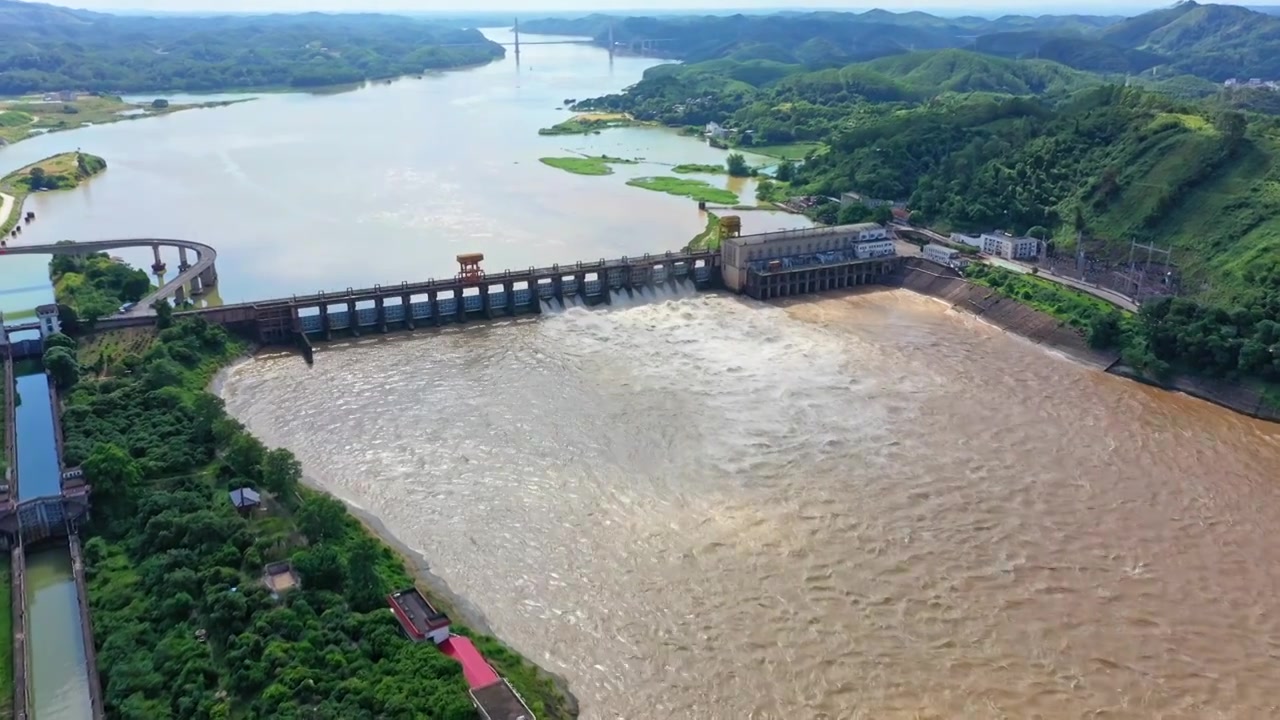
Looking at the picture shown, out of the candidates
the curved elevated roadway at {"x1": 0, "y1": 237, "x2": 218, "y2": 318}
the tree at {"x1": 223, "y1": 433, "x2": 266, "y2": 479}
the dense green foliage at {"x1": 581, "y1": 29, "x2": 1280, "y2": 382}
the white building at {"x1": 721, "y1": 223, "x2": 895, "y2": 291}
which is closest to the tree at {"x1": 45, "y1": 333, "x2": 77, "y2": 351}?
the curved elevated roadway at {"x1": 0, "y1": 237, "x2": 218, "y2": 318}

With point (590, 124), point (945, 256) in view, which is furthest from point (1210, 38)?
point (945, 256)

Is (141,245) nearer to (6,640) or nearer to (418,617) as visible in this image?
(6,640)

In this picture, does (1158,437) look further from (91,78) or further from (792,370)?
(91,78)

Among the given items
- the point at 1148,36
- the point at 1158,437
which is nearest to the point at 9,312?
the point at 1158,437

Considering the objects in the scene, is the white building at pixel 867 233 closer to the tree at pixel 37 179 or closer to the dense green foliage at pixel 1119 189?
the dense green foliage at pixel 1119 189

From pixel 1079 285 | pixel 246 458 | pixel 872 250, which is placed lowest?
pixel 246 458

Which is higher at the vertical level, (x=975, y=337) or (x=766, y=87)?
(x=766, y=87)
